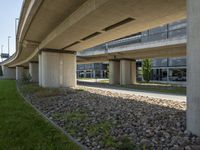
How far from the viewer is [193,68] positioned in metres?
5.05

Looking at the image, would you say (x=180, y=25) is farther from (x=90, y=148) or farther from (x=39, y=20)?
(x=90, y=148)

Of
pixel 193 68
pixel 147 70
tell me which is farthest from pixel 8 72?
pixel 193 68

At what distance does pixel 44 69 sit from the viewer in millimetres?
21219

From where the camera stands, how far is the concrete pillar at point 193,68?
4.92 meters

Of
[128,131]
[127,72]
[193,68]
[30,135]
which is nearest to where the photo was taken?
[193,68]

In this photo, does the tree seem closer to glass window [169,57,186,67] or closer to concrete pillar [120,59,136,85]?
concrete pillar [120,59,136,85]

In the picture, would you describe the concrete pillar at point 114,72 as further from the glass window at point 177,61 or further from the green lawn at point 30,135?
the green lawn at point 30,135

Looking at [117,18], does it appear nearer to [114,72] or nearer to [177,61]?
[114,72]

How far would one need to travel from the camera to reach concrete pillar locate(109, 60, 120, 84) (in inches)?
1281

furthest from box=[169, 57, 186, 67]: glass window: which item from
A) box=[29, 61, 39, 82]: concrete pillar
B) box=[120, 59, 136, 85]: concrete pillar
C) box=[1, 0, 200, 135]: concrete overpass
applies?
box=[29, 61, 39, 82]: concrete pillar

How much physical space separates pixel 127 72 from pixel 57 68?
12.9 m

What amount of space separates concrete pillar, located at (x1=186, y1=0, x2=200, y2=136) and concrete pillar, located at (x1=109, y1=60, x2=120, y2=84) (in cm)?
2720

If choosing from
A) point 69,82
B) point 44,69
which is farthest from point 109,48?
point 44,69

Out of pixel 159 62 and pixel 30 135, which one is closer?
pixel 30 135
